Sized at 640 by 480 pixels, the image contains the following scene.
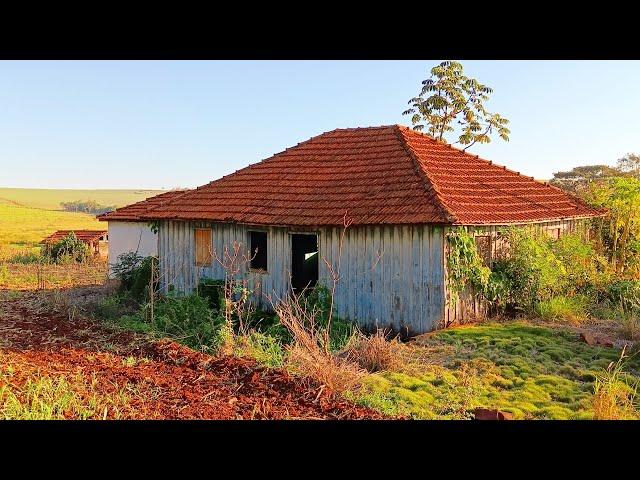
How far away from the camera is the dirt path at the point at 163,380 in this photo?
18.5 feet

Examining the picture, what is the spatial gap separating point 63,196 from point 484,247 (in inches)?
4650

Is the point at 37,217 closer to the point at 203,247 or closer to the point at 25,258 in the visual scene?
the point at 25,258

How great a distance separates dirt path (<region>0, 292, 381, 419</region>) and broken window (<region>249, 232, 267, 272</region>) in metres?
5.15

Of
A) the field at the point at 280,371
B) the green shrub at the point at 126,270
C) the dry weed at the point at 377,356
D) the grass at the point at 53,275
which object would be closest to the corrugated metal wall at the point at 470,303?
the field at the point at 280,371

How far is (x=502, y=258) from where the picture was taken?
13312mm

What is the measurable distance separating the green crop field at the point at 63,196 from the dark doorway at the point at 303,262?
89.9m

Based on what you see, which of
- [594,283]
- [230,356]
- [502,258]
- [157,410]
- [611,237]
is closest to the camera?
[157,410]

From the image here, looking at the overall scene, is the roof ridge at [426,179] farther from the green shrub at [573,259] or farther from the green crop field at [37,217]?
the green crop field at [37,217]
